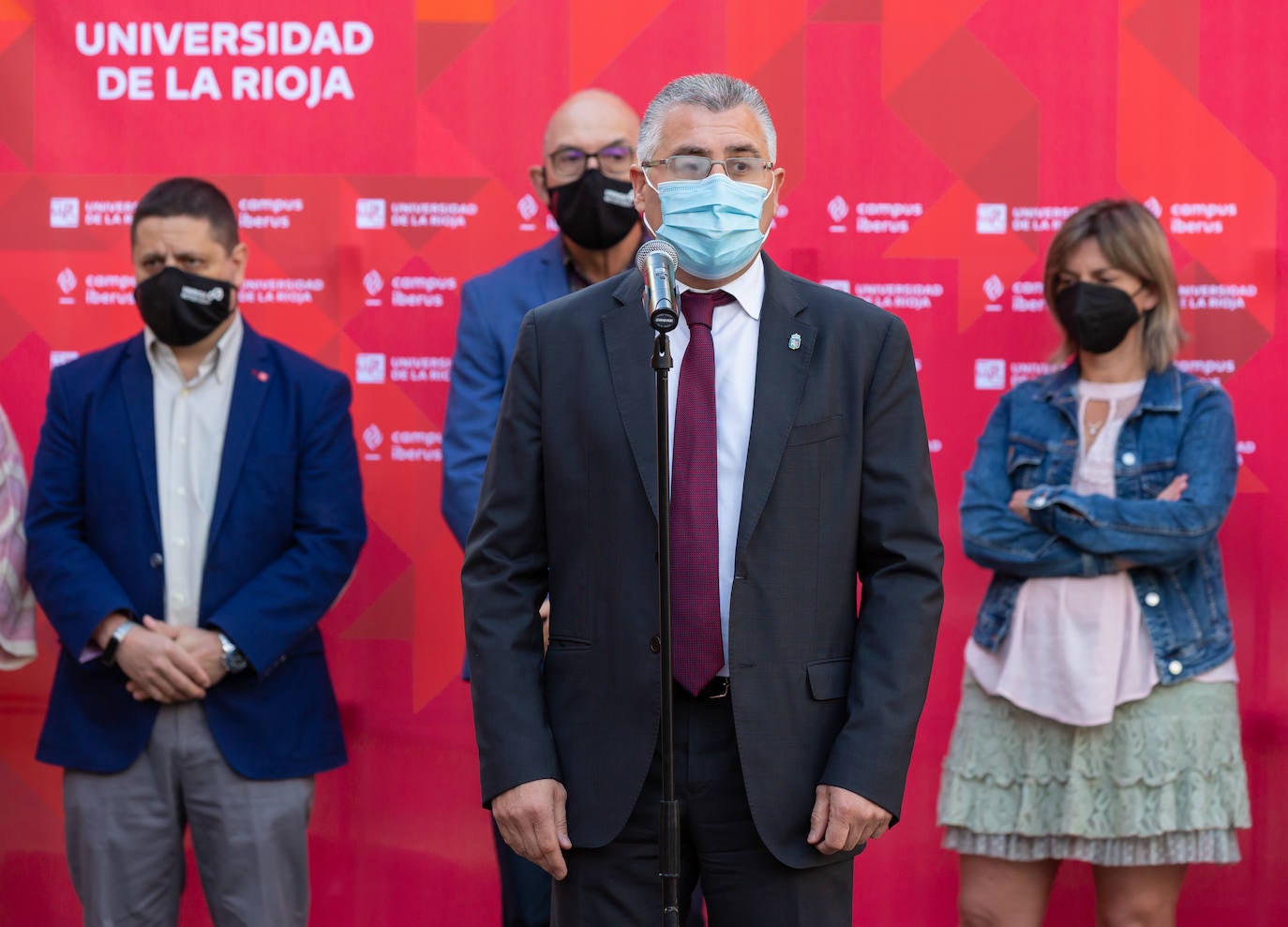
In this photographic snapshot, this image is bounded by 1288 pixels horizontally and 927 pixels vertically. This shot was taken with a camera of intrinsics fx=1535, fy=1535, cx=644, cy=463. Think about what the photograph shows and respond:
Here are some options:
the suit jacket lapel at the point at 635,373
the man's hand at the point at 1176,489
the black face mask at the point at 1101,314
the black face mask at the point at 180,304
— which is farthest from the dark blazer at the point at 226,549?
the man's hand at the point at 1176,489

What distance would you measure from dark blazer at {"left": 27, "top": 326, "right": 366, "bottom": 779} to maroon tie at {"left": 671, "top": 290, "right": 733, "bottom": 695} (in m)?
1.46

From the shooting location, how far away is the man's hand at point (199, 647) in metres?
3.44

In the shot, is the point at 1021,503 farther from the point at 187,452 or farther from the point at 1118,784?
the point at 187,452

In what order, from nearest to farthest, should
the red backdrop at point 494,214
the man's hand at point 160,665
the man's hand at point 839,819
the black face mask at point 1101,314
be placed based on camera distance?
the man's hand at point 839,819 < the man's hand at point 160,665 < the black face mask at point 1101,314 < the red backdrop at point 494,214

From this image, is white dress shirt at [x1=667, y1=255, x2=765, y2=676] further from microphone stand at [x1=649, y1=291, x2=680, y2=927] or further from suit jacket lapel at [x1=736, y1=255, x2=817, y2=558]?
microphone stand at [x1=649, y1=291, x2=680, y2=927]

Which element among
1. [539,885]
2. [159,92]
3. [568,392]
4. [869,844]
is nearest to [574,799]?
[568,392]

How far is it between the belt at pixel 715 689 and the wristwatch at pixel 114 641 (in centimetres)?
167

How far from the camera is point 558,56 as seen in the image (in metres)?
4.27

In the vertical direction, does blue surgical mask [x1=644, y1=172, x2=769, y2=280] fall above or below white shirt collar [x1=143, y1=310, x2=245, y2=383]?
above

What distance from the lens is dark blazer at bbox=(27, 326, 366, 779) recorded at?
11.5 feet

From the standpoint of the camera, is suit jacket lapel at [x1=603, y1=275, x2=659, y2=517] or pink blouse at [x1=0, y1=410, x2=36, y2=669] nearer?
suit jacket lapel at [x1=603, y1=275, x2=659, y2=517]

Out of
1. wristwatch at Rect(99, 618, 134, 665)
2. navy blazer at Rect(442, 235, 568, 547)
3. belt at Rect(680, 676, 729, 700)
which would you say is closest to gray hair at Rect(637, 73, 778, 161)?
belt at Rect(680, 676, 729, 700)

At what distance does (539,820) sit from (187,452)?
1.70 metres

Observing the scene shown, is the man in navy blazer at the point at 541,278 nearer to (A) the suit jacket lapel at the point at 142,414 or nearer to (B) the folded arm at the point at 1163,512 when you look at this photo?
(A) the suit jacket lapel at the point at 142,414
